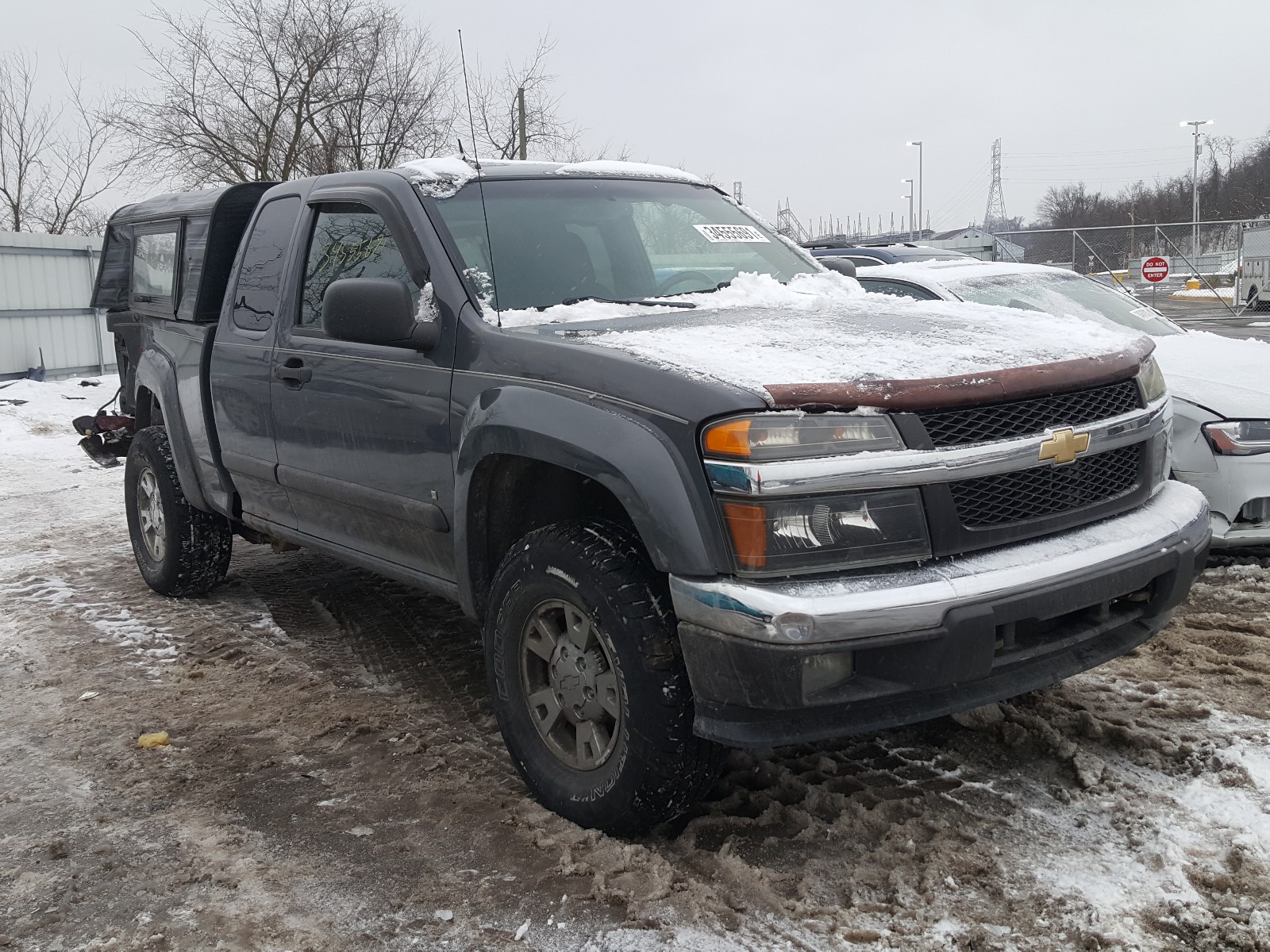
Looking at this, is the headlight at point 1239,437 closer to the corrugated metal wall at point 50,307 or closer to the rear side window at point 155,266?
the rear side window at point 155,266

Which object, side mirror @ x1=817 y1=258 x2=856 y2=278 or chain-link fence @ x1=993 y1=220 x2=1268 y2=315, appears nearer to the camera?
side mirror @ x1=817 y1=258 x2=856 y2=278

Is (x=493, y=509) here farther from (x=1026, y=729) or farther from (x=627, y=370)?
(x=1026, y=729)

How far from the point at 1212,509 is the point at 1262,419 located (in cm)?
46

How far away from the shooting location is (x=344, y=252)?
4156 mm

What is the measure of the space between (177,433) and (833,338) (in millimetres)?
3542

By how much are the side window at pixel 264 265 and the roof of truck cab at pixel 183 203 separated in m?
0.29

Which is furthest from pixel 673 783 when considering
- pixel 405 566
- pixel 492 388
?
pixel 405 566

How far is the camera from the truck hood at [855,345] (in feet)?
8.71

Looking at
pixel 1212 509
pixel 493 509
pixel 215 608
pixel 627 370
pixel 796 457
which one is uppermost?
pixel 627 370

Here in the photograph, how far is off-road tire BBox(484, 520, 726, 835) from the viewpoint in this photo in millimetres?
2764

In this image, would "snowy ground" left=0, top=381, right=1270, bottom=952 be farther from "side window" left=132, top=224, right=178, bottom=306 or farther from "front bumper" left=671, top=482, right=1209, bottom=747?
"side window" left=132, top=224, right=178, bottom=306

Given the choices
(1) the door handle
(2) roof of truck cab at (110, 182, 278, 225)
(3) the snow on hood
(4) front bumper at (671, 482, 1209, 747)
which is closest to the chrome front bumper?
(4) front bumper at (671, 482, 1209, 747)

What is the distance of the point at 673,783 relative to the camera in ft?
9.33

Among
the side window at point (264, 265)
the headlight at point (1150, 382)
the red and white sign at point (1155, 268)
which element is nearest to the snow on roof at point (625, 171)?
the side window at point (264, 265)
